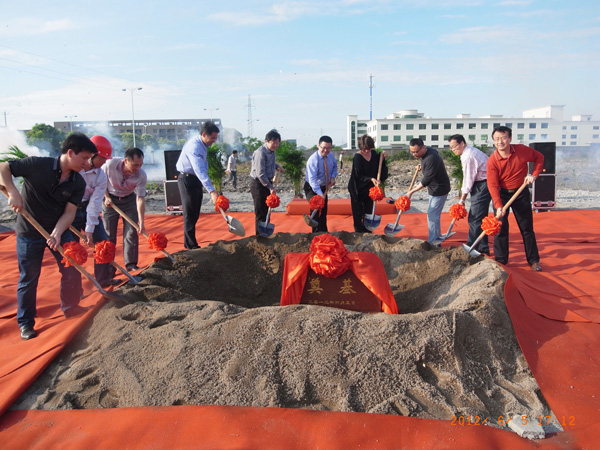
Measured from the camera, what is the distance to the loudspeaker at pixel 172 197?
821 cm

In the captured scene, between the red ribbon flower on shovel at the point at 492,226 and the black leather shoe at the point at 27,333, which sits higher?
the red ribbon flower on shovel at the point at 492,226

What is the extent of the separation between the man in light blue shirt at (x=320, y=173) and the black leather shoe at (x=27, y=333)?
3.09 metres

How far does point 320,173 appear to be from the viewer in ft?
17.0

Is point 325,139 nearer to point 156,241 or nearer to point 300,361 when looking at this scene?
point 156,241

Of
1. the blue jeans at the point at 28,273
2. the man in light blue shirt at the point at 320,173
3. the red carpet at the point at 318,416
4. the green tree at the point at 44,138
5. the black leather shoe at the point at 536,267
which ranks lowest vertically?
the red carpet at the point at 318,416

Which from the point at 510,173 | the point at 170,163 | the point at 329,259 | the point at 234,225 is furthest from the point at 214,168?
the point at 329,259

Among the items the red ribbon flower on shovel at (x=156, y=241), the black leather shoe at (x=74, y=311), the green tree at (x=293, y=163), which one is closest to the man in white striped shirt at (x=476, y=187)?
the red ribbon flower on shovel at (x=156, y=241)

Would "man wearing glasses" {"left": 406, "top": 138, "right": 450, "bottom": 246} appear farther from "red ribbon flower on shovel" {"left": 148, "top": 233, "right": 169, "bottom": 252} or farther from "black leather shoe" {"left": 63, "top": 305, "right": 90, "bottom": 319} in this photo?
"black leather shoe" {"left": 63, "top": 305, "right": 90, "bottom": 319}

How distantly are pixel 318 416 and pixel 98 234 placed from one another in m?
2.75

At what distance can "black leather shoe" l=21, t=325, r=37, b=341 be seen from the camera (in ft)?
9.54

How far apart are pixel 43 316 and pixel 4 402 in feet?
4.41

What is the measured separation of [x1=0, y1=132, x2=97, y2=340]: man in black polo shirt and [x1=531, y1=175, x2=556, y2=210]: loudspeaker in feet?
24.1

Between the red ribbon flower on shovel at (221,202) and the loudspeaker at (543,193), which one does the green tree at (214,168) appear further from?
the loudspeaker at (543,193)

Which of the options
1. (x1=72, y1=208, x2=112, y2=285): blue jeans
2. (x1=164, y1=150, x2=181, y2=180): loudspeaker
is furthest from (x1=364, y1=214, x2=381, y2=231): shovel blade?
(x1=164, y1=150, x2=181, y2=180): loudspeaker
